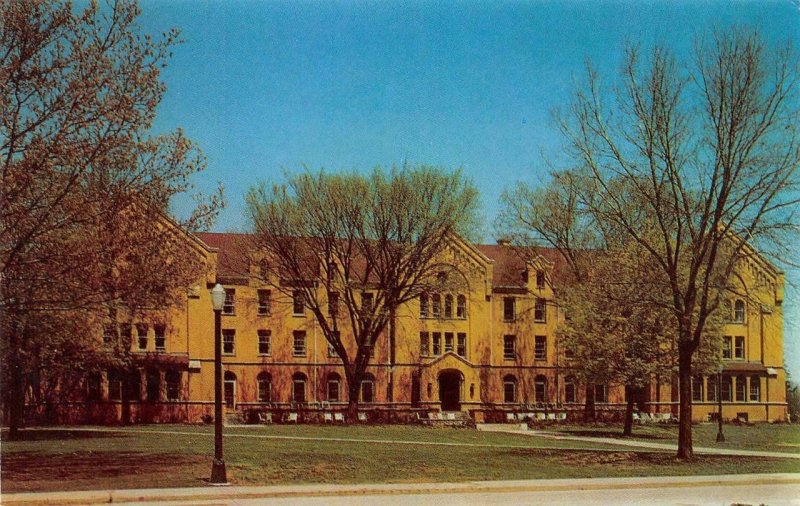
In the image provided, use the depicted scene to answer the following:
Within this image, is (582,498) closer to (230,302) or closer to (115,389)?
(115,389)

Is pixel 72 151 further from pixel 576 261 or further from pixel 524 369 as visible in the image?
pixel 524 369

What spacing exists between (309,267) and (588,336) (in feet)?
56.2

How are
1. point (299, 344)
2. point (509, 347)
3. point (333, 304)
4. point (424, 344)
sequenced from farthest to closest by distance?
point (509, 347) → point (424, 344) → point (299, 344) → point (333, 304)

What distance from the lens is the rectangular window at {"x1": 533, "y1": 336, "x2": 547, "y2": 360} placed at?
217 ft

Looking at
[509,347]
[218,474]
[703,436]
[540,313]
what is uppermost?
[540,313]

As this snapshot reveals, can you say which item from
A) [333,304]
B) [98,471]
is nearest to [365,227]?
[333,304]

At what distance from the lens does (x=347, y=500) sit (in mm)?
19141

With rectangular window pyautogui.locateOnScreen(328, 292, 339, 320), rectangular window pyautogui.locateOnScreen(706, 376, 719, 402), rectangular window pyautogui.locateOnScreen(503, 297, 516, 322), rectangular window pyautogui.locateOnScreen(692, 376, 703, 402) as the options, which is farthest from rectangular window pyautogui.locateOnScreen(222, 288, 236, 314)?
rectangular window pyautogui.locateOnScreen(706, 376, 719, 402)

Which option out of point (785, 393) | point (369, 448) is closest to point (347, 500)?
point (369, 448)

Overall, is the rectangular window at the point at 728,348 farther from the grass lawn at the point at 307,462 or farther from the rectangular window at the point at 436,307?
the grass lawn at the point at 307,462

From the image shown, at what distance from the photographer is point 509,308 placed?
66.7 m

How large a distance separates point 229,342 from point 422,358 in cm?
1266

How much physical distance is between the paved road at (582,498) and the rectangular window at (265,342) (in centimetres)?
4215

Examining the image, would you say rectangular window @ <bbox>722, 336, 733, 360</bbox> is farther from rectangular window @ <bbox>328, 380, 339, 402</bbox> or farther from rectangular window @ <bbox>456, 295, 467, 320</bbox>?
rectangular window @ <bbox>328, 380, 339, 402</bbox>
